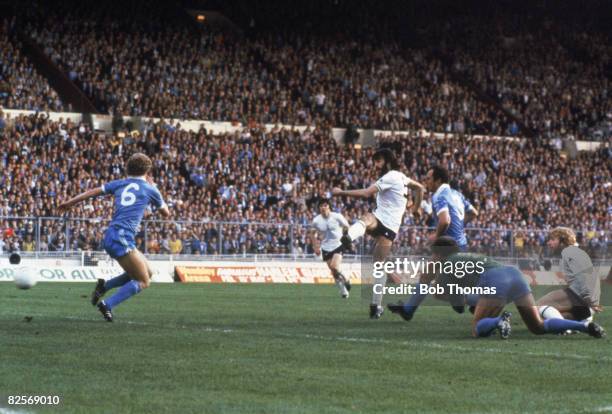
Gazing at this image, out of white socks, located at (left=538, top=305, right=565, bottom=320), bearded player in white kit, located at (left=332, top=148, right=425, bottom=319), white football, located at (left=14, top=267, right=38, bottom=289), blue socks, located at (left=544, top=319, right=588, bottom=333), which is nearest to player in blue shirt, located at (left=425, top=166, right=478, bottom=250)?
bearded player in white kit, located at (left=332, top=148, right=425, bottom=319)

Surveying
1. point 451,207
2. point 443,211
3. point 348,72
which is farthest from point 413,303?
point 348,72

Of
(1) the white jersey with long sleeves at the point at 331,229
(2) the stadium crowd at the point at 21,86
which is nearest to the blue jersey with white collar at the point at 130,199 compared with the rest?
(1) the white jersey with long sleeves at the point at 331,229

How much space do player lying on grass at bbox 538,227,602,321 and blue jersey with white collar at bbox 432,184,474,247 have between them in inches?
97.4

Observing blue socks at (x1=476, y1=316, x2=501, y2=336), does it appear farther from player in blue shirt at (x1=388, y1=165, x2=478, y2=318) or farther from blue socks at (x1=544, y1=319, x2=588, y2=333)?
player in blue shirt at (x1=388, y1=165, x2=478, y2=318)

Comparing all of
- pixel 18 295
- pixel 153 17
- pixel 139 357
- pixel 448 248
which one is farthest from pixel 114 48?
pixel 139 357

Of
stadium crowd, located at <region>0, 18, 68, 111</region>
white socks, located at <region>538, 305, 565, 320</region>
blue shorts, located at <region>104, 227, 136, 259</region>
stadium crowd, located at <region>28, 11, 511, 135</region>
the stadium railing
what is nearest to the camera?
white socks, located at <region>538, 305, 565, 320</region>

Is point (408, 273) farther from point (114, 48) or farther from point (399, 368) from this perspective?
point (114, 48)

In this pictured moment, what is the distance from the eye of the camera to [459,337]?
41.6 feet

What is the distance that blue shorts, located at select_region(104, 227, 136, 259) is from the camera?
46.0ft

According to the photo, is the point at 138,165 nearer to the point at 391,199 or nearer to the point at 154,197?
the point at 154,197

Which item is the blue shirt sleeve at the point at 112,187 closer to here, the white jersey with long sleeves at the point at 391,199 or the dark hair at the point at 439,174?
the white jersey with long sleeves at the point at 391,199

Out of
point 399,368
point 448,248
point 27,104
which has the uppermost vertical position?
point 27,104

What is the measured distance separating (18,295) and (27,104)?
20211 mm

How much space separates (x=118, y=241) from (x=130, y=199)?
572 millimetres
